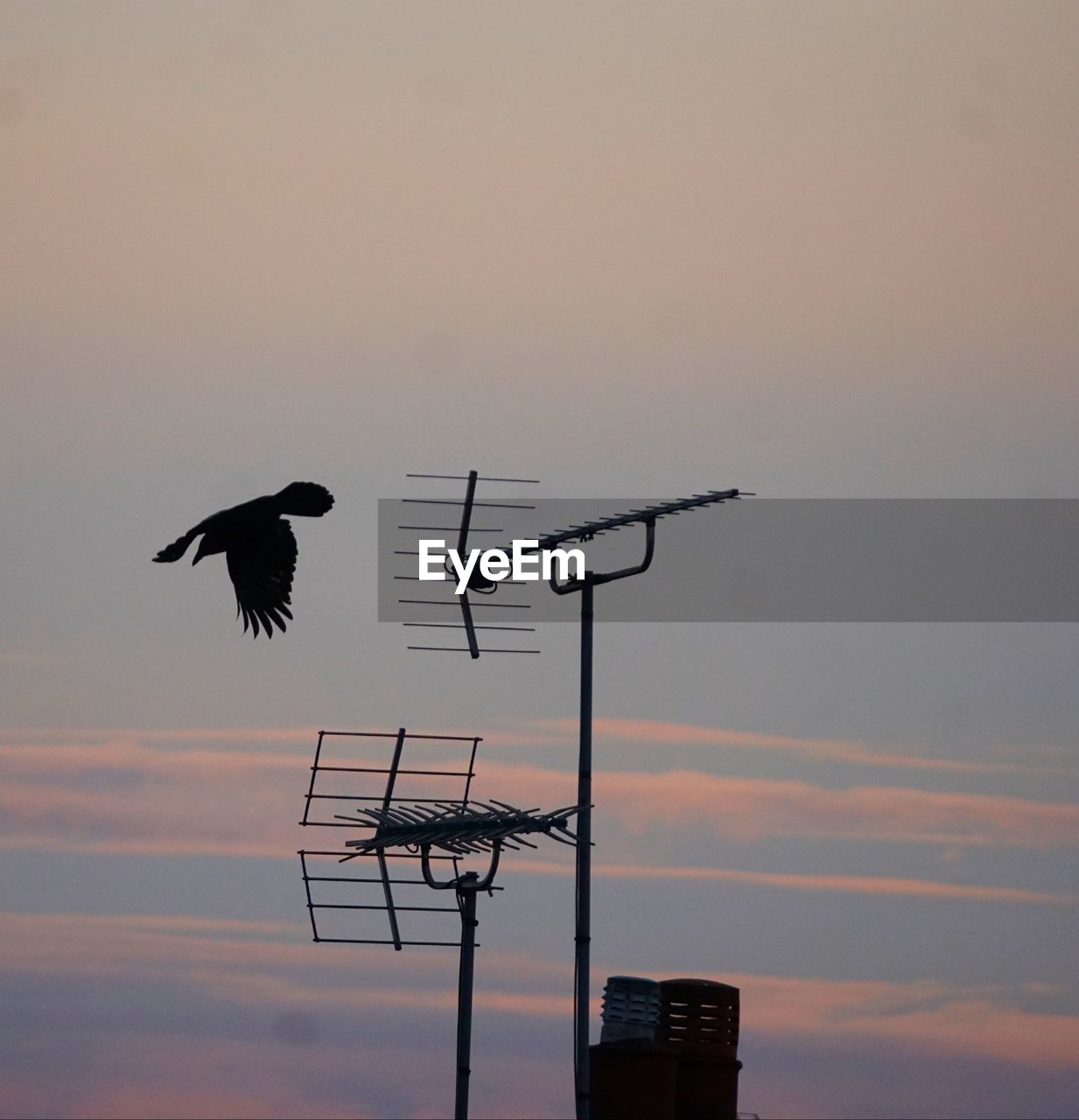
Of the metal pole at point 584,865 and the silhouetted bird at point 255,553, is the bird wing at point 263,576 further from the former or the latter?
the metal pole at point 584,865

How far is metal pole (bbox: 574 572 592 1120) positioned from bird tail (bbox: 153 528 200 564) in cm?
619

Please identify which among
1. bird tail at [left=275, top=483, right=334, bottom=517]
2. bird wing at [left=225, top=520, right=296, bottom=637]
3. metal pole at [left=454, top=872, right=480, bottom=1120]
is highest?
bird tail at [left=275, top=483, right=334, bottom=517]

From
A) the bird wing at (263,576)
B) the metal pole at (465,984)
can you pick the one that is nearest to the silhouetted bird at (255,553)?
the bird wing at (263,576)

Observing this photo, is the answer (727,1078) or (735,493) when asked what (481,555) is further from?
(727,1078)

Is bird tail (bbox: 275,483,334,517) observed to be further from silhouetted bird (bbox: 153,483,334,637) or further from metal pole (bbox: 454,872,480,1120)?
metal pole (bbox: 454,872,480,1120)

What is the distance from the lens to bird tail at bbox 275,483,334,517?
2145cm

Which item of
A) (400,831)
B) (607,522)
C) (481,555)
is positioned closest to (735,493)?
(607,522)

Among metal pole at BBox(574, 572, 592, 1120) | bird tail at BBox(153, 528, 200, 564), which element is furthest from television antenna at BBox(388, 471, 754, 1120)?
bird tail at BBox(153, 528, 200, 564)

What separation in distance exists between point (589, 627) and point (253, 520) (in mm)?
5816

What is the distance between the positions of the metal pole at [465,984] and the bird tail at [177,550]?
20.3 feet

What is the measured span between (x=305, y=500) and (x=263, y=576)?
121cm

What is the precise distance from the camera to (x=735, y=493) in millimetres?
16531

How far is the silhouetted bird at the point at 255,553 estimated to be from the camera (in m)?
21.8

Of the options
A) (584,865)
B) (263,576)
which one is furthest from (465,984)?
(263,576)
